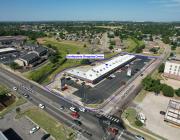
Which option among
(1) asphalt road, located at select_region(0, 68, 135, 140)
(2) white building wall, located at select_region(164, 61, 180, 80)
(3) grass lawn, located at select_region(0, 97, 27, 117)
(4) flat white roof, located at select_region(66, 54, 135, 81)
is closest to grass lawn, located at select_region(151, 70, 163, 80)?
(2) white building wall, located at select_region(164, 61, 180, 80)

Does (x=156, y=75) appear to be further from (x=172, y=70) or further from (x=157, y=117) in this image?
(x=157, y=117)

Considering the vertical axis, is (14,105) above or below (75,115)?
below

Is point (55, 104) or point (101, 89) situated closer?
point (55, 104)

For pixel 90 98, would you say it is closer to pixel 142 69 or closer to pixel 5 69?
pixel 142 69

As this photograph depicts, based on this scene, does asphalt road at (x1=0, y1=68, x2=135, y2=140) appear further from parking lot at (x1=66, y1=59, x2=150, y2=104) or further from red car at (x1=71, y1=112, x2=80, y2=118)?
parking lot at (x1=66, y1=59, x2=150, y2=104)

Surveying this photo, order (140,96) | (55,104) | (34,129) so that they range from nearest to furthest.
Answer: (34,129) → (55,104) → (140,96)

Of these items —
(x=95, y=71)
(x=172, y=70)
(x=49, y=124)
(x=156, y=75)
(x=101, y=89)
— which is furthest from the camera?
(x=156, y=75)

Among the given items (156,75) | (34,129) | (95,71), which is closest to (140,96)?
(95,71)

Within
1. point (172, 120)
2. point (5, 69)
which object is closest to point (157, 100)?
point (172, 120)

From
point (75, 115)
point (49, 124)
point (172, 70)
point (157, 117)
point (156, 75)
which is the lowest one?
point (49, 124)
